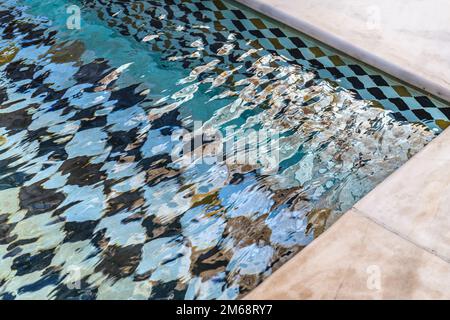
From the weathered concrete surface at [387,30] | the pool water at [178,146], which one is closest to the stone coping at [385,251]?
the pool water at [178,146]

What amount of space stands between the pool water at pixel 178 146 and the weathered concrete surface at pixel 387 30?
0.24ft

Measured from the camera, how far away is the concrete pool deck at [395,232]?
199 cm

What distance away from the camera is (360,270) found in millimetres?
2049

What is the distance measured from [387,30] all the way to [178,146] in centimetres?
136

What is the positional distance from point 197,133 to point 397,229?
3.31 ft

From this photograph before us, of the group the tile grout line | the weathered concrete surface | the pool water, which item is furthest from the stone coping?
the weathered concrete surface

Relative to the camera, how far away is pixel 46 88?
313 centimetres

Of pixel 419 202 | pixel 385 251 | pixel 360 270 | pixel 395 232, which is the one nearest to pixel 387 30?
pixel 419 202

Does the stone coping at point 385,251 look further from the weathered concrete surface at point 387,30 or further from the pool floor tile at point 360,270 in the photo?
the weathered concrete surface at point 387,30

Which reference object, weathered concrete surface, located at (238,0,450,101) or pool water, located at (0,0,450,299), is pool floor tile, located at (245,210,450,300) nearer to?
pool water, located at (0,0,450,299)

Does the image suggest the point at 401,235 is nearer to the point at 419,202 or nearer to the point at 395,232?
the point at 395,232

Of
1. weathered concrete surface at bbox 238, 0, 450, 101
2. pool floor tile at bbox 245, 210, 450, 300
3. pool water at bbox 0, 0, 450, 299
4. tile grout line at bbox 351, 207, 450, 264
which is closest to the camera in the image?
pool floor tile at bbox 245, 210, 450, 300

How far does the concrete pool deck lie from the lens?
6.53 ft

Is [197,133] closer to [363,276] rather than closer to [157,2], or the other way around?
[363,276]
